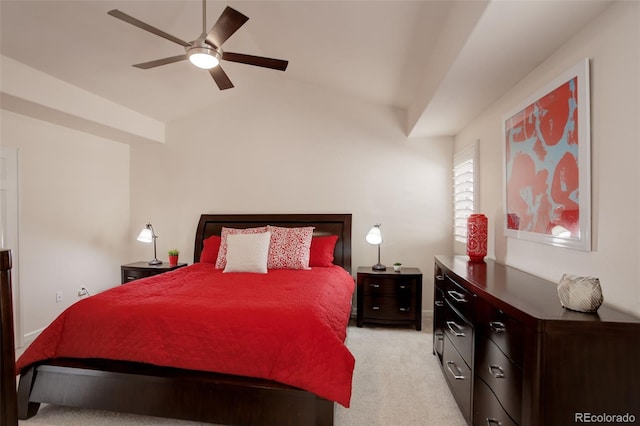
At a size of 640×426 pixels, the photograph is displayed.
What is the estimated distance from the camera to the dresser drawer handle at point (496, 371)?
1.52m

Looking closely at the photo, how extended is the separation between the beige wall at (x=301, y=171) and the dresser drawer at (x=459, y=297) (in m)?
1.62

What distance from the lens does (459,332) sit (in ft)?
7.03

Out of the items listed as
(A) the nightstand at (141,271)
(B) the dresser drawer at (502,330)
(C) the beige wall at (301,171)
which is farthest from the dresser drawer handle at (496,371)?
(A) the nightstand at (141,271)

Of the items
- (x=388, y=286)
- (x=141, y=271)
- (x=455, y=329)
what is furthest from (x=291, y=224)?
(x=455, y=329)

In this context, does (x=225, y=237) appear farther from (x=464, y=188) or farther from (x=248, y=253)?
(x=464, y=188)

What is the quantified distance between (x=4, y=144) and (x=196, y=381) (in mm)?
3041

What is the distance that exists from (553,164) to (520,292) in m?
0.80

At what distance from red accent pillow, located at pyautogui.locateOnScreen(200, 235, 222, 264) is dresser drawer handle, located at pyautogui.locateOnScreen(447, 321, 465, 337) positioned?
2.66 meters

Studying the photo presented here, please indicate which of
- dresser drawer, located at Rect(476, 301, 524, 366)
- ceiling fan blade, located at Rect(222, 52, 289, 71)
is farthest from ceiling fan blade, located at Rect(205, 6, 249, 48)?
dresser drawer, located at Rect(476, 301, 524, 366)

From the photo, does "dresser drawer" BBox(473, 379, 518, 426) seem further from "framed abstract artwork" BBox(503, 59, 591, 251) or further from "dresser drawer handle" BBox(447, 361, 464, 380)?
"framed abstract artwork" BBox(503, 59, 591, 251)

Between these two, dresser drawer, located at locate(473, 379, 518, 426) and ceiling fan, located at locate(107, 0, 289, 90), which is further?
ceiling fan, located at locate(107, 0, 289, 90)

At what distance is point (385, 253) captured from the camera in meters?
4.15

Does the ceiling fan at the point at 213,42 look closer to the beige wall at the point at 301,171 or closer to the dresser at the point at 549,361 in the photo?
the beige wall at the point at 301,171

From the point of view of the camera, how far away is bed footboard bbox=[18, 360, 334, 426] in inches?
72.2
